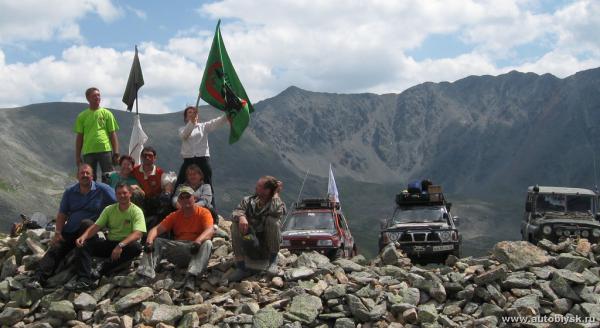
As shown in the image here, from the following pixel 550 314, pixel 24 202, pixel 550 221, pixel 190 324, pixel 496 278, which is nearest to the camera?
pixel 190 324

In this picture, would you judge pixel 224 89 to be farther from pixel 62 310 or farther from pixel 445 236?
pixel 445 236

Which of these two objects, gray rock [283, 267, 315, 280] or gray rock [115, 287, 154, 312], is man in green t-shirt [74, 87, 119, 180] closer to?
gray rock [115, 287, 154, 312]

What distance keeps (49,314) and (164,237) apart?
254 centimetres

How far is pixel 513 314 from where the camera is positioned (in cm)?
1137

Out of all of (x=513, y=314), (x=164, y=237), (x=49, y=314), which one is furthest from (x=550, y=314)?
(x=49, y=314)

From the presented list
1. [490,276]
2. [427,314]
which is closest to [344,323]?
[427,314]

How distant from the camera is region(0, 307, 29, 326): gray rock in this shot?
12250mm

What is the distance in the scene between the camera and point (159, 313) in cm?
1116

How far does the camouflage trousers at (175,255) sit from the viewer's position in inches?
477

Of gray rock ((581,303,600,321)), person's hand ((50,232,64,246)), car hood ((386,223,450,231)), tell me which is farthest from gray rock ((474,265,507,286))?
person's hand ((50,232,64,246))

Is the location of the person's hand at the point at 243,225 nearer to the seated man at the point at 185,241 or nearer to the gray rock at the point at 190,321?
the seated man at the point at 185,241

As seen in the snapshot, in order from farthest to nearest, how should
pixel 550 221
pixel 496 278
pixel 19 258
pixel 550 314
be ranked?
pixel 550 221
pixel 19 258
pixel 496 278
pixel 550 314

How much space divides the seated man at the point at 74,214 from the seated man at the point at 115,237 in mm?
327

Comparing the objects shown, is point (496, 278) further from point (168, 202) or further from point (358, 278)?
point (168, 202)
